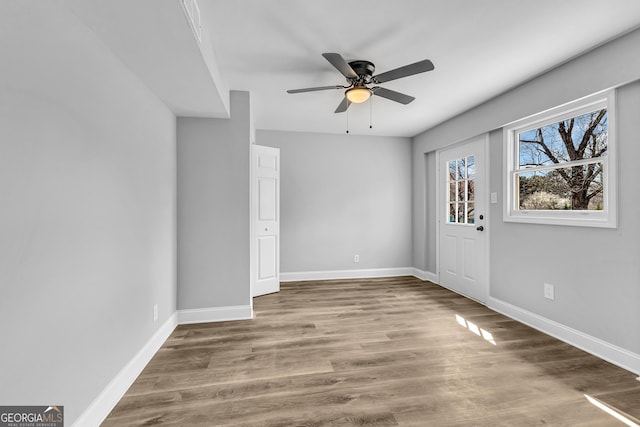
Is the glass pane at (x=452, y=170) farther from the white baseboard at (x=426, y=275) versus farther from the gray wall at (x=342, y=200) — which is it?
the white baseboard at (x=426, y=275)

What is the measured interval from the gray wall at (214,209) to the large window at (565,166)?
296cm

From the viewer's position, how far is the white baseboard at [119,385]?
1.47 metres

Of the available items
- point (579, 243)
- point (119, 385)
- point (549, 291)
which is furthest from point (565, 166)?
point (119, 385)

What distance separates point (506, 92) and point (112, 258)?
12.7 ft

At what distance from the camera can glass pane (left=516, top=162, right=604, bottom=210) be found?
2383mm

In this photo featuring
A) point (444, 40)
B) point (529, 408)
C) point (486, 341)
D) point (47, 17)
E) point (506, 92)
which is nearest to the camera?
point (47, 17)

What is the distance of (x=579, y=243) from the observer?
2412 mm

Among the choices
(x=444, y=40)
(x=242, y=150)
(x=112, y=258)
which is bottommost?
(x=112, y=258)

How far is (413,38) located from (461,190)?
8.34ft

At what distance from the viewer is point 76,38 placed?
1.36 meters

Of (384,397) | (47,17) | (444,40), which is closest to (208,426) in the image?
(384,397)

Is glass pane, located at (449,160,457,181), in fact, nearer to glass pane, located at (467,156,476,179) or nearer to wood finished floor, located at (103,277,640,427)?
glass pane, located at (467,156,476,179)

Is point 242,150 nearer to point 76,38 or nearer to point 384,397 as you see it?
point 76,38

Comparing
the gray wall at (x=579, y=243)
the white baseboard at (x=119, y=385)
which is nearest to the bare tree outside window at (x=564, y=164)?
the gray wall at (x=579, y=243)
